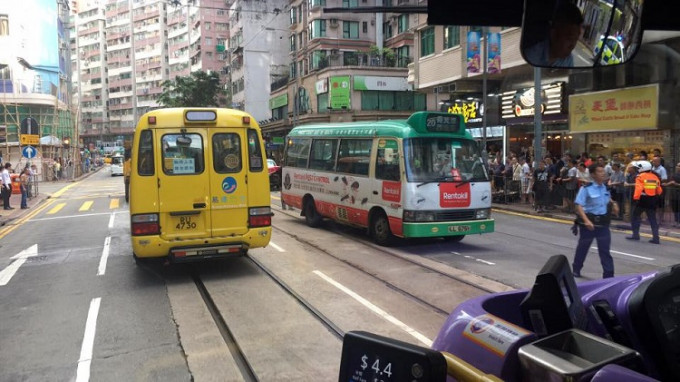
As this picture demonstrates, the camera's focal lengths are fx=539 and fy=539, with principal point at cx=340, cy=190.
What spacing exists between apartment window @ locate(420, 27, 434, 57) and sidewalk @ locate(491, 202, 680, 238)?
39.9 feet

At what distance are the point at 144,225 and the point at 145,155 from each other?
105cm

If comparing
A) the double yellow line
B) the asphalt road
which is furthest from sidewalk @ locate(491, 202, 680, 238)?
the double yellow line

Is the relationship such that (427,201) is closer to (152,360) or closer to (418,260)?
(418,260)

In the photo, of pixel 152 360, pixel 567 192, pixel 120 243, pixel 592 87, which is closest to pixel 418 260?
pixel 152 360

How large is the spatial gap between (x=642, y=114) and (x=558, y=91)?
4.43 metres

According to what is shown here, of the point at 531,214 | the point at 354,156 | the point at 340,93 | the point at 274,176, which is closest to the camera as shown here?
the point at 354,156

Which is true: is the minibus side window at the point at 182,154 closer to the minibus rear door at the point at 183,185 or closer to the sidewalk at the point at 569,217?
the minibus rear door at the point at 183,185

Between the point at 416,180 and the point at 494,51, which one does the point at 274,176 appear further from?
the point at 416,180

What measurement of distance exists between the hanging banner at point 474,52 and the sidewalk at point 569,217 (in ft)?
23.6

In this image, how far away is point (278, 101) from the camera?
56344 millimetres

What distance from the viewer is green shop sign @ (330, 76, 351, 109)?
42844 millimetres

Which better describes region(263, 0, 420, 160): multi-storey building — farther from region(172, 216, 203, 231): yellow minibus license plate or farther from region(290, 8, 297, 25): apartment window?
region(172, 216, 203, 231): yellow minibus license plate

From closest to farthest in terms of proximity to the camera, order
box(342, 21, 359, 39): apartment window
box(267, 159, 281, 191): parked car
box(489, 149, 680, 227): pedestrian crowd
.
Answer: box(489, 149, 680, 227): pedestrian crowd → box(267, 159, 281, 191): parked car → box(342, 21, 359, 39): apartment window

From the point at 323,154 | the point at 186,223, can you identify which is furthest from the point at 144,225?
the point at 323,154
